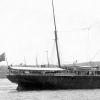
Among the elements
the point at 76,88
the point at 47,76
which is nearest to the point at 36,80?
the point at 47,76

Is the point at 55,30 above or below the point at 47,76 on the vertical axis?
above

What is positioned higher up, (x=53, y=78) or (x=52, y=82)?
(x=53, y=78)

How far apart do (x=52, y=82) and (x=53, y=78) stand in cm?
66

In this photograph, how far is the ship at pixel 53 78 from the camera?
59844mm

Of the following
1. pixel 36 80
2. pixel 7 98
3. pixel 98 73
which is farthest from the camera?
pixel 98 73

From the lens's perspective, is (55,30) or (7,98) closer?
(7,98)

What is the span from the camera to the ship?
2356 inches

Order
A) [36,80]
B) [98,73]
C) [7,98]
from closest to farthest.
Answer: [7,98], [36,80], [98,73]

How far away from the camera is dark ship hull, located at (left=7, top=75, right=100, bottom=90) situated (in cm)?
Answer: 5978

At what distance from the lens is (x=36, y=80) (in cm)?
5962

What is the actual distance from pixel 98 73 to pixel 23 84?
12.4 meters

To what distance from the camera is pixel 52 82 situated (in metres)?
60.2

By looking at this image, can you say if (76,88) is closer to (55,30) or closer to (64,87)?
(64,87)

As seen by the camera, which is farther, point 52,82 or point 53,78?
point 52,82
